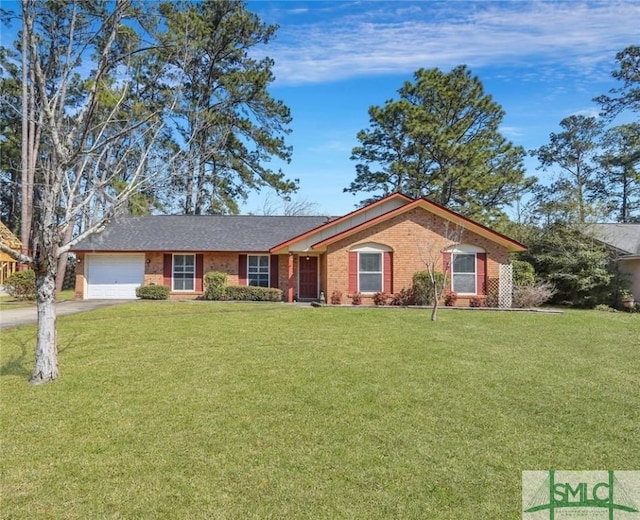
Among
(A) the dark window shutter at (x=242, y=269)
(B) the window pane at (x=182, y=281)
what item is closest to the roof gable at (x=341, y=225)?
(A) the dark window shutter at (x=242, y=269)

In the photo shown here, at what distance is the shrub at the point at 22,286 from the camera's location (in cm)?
1973

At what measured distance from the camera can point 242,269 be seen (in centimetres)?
2231

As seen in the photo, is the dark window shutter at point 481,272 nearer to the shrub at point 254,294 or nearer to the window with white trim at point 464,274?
the window with white trim at point 464,274

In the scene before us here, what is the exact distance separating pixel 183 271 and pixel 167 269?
811 millimetres

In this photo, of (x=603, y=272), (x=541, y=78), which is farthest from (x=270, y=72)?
(x=603, y=272)

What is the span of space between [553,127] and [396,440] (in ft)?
147

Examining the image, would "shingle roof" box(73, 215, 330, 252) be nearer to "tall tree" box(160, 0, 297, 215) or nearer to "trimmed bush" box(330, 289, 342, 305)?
"tall tree" box(160, 0, 297, 215)

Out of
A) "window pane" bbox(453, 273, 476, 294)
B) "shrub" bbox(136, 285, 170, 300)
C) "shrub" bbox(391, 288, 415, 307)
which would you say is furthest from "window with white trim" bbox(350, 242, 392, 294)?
"shrub" bbox(136, 285, 170, 300)

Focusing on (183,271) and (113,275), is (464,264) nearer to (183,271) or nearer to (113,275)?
(183,271)

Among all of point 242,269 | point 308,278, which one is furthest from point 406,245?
point 242,269

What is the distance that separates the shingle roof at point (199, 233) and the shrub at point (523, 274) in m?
10.7

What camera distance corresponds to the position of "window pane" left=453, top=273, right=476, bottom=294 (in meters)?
18.5

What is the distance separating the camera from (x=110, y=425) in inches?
197

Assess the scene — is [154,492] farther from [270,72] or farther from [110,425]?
[270,72]
